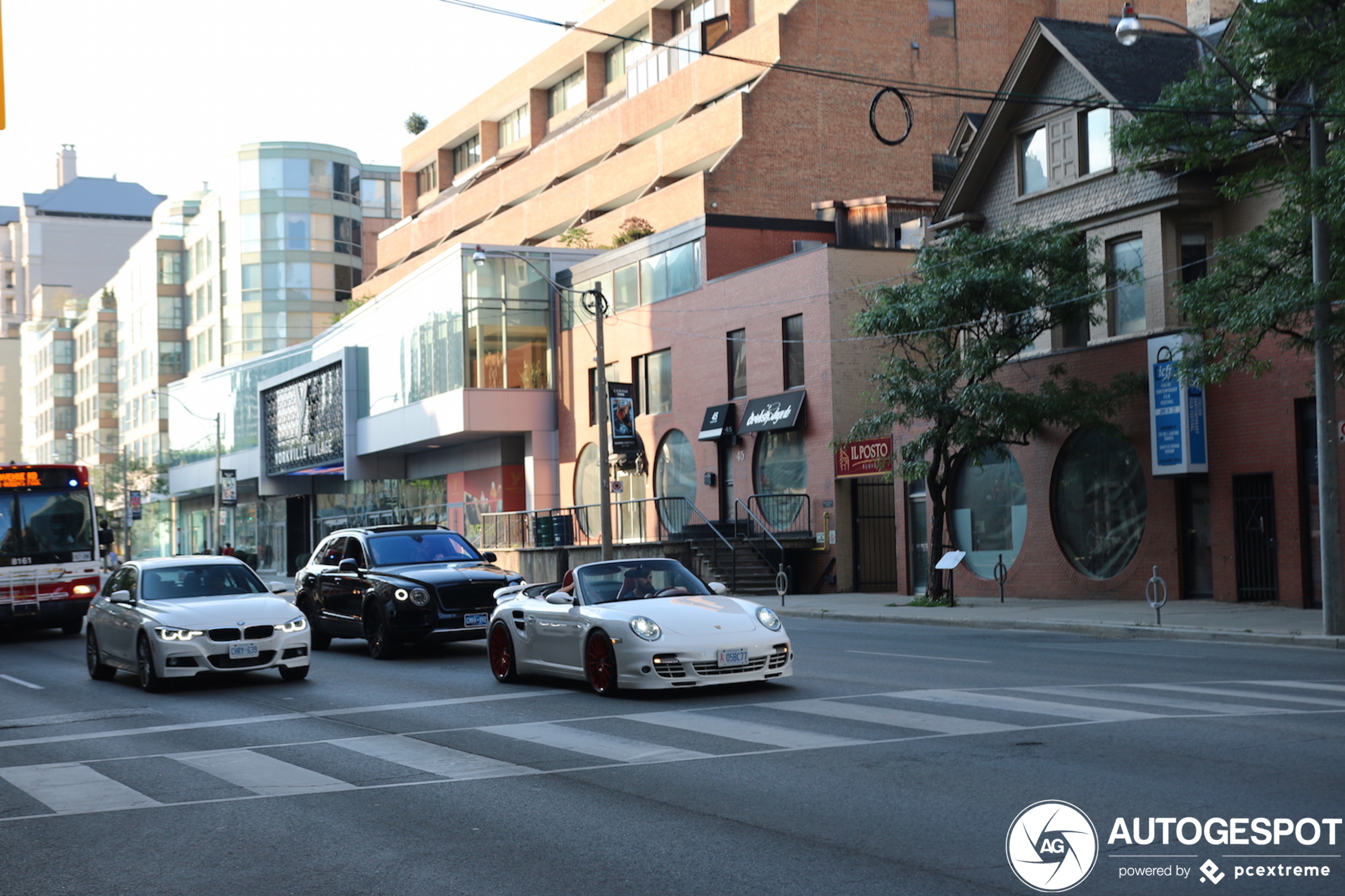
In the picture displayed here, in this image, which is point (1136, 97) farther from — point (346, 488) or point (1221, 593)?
point (346, 488)

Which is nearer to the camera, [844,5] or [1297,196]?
[1297,196]

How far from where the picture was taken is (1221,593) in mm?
26422

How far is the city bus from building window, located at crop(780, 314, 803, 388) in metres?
18.0

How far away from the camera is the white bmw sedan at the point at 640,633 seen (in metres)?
13.3

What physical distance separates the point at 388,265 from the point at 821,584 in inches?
2035

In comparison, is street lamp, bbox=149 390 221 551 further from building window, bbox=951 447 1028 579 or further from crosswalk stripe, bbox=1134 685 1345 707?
crosswalk stripe, bbox=1134 685 1345 707

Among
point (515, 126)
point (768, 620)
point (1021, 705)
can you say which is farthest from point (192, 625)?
point (515, 126)

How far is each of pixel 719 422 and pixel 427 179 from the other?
49624mm

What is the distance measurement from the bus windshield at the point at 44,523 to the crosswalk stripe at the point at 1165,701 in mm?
19335

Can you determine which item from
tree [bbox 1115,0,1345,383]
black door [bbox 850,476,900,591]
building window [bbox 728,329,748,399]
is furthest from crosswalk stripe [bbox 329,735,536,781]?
building window [bbox 728,329,748,399]

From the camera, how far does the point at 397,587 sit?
750 inches

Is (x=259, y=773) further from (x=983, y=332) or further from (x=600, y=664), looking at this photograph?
(x=983, y=332)

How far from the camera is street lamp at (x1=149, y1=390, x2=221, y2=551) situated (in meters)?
66.8

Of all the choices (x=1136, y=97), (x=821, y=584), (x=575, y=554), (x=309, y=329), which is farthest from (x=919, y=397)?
(x=309, y=329)
